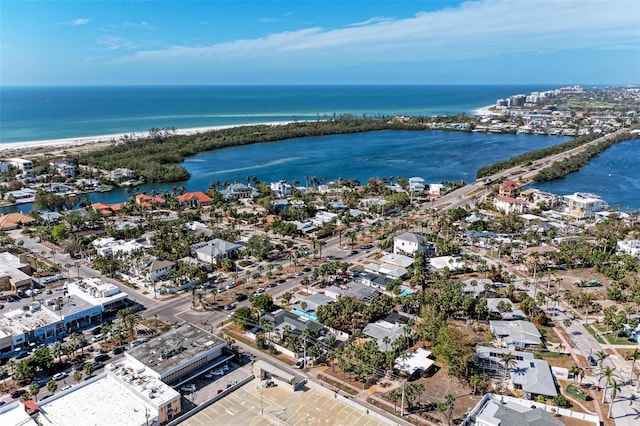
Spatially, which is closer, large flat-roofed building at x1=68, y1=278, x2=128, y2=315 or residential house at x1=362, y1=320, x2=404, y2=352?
residential house at x1=362, y1=320, x2=404, y2=352

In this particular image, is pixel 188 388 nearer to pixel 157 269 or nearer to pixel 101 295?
pixel 101 295

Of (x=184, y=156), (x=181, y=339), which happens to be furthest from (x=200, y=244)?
(x=184, y=156)

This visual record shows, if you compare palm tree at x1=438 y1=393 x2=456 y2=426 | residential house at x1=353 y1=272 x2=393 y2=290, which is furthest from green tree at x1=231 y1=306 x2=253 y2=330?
palm tree at x1=438 y1=393 x2=456 y2=426

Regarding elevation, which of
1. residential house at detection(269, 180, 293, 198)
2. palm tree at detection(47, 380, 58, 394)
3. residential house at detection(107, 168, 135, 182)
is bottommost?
palm tree at detection(47, 380, 58, 394)

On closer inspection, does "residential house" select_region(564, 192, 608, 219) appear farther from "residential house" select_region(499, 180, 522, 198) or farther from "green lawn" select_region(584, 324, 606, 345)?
"green lawn" select_region(584, 324, 606, 345)

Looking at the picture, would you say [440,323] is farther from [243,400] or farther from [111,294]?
[111,294]

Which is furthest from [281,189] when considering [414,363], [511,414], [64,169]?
[511,414]

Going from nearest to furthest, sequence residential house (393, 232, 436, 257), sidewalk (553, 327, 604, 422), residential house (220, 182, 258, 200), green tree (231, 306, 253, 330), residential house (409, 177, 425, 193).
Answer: sidewalk (553, 327, 604, 422) → green tree (231, 306, 253, 330) → residential house (393, 232, 436, 257) → residential house (220, 182, 258, 200) → residential house (409, 177, 425, 193)
